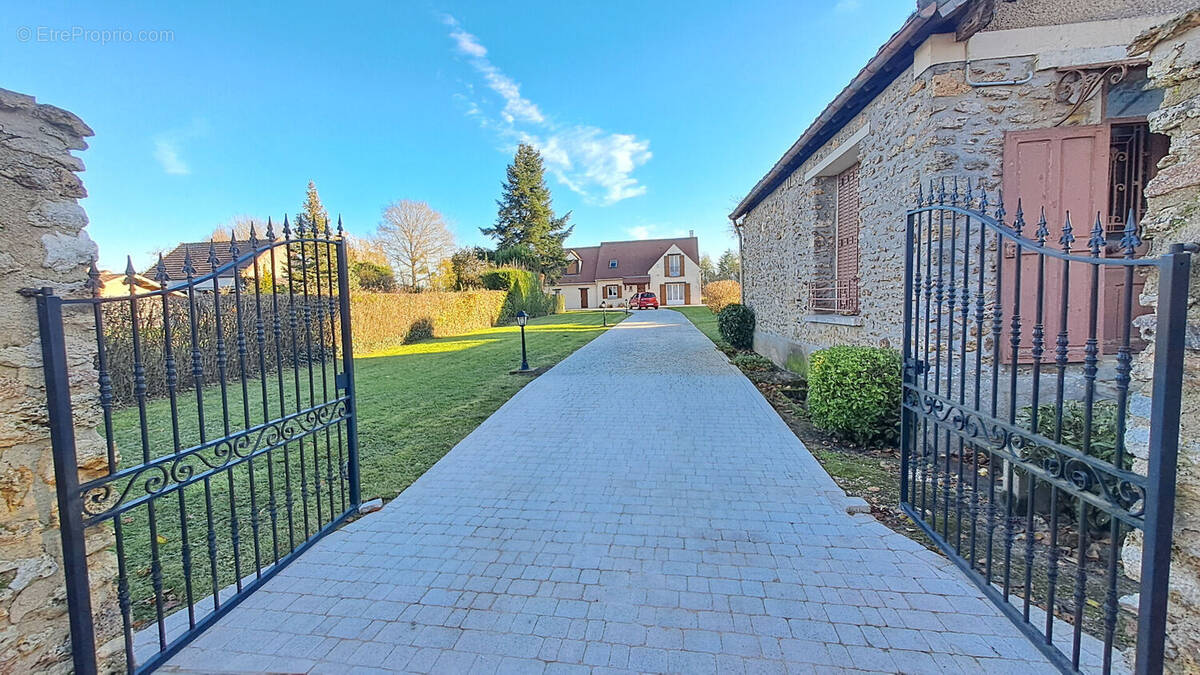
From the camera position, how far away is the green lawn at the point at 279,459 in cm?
287

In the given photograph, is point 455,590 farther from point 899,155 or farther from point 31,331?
point 899,155

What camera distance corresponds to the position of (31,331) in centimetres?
170

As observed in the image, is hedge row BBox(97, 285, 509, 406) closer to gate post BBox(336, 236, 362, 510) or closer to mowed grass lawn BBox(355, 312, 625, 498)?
gate post BBox(336, 236, 362, 510)

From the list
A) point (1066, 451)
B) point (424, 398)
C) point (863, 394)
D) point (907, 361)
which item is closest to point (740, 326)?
point (863, 394)

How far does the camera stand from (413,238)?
33.3 m

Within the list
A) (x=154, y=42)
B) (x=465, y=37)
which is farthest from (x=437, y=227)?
(x=154, y=42)

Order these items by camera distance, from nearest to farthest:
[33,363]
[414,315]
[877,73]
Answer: [33,363] < [877,73] < [414,315]

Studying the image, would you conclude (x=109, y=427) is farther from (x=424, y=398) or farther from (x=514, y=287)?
(x=514, y=287)

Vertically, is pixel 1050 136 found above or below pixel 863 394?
above

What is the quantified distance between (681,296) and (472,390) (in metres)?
35.5

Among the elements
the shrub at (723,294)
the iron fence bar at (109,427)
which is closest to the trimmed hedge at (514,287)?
the shrub at (723,294)

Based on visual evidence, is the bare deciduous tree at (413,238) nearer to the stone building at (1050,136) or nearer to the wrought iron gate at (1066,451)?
the stone building at (1050,136)

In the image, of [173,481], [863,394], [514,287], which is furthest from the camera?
[514,287]

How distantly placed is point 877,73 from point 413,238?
32.4m
